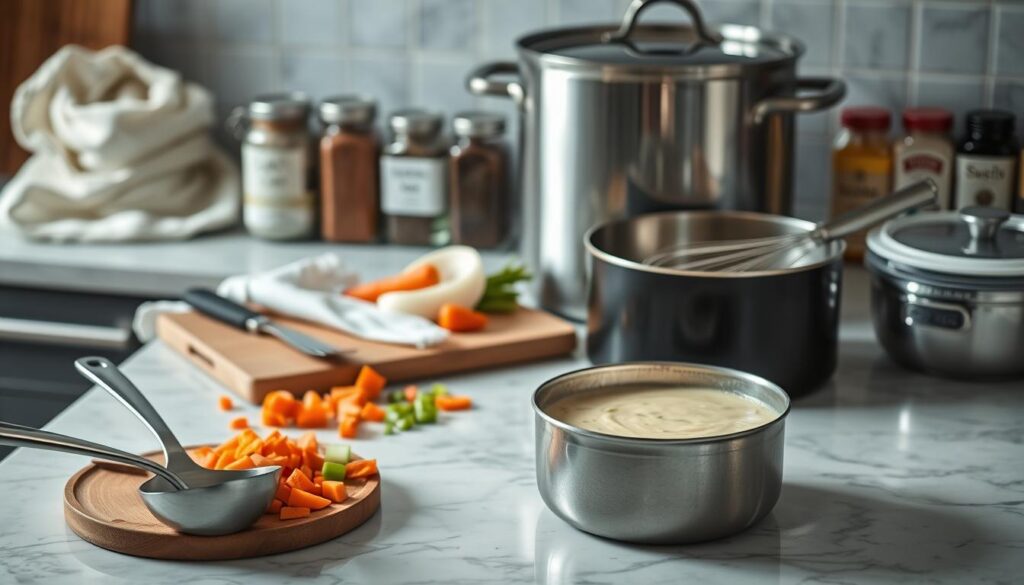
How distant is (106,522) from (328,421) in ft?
0.93

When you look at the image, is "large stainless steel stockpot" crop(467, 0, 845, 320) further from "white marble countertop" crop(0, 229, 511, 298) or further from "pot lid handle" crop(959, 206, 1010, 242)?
"white marble countertop" crop(0, 229, 511, 298)

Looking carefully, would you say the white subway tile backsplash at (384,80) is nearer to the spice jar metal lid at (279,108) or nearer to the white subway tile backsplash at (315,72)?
the white subway tile backsplash at (315,72)

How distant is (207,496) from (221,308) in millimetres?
494

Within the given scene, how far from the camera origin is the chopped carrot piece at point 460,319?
1422mm

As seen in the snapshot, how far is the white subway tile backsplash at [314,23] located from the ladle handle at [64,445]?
111 cm

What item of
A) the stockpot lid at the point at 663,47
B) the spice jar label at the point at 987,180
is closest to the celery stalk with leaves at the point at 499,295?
the stockpot lid at the point at 663,47

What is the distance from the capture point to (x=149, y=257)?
179cm

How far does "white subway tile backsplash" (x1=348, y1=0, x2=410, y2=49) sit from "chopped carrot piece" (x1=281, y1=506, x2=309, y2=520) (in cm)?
107

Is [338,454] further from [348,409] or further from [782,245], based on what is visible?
[782,245]

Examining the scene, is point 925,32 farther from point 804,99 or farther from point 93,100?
point 93,100

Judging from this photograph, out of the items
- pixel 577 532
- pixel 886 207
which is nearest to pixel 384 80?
pixel 886 207

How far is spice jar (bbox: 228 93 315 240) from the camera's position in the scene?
70.9 inches

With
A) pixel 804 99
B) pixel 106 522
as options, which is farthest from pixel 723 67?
pixel 106 522

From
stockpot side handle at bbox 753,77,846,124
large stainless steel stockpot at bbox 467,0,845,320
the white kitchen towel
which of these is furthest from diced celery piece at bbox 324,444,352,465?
the white kitchen towel
